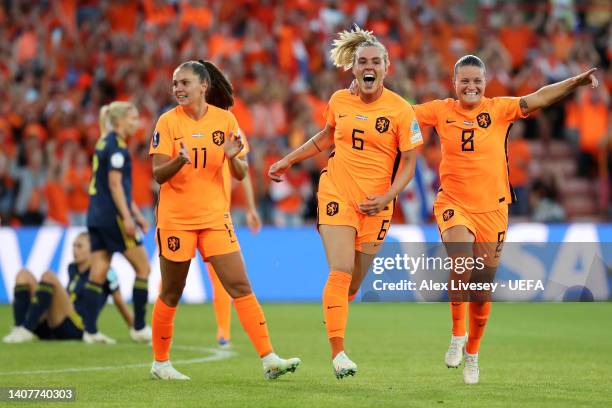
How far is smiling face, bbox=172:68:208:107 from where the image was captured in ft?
29.7

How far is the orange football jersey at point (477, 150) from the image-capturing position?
9406mm

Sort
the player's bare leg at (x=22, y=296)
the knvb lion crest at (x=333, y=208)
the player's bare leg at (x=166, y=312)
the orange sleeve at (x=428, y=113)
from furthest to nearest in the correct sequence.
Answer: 1. the player's bare leg at (x=22, y=296)
2. the orange sleeve at (x=428, y=113)
3. the player's bare leg at (x=166, y=312)
4. the knvb lion crest at (x=333, y=208)

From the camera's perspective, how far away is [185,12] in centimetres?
2398

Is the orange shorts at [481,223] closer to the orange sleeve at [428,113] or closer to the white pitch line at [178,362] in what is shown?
the orange sleeve at [428,113]

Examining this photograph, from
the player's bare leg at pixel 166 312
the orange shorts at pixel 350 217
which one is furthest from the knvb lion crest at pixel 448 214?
the player's bare leg at pixel 166 312

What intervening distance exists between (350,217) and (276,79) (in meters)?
13.9

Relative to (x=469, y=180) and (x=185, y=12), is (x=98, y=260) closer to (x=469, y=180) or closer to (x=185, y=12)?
(x=469, y=180)

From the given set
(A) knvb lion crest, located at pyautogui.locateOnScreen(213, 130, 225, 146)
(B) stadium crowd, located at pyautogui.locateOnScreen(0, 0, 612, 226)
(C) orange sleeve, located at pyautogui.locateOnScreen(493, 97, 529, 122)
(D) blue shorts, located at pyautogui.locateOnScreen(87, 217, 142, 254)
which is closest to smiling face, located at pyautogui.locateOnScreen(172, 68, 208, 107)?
(A) knvb lion crest, located at pyautogui.locateOnScreen(213, 130, 225, 146)

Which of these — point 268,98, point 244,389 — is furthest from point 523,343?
point 268,98

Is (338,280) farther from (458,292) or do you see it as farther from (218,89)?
(218,89)

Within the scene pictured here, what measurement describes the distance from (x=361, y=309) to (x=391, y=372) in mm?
8073

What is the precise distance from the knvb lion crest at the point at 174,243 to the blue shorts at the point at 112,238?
380 centimetres

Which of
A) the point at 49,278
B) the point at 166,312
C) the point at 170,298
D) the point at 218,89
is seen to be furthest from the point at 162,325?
the point at 49,278

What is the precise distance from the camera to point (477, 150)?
9.40m
